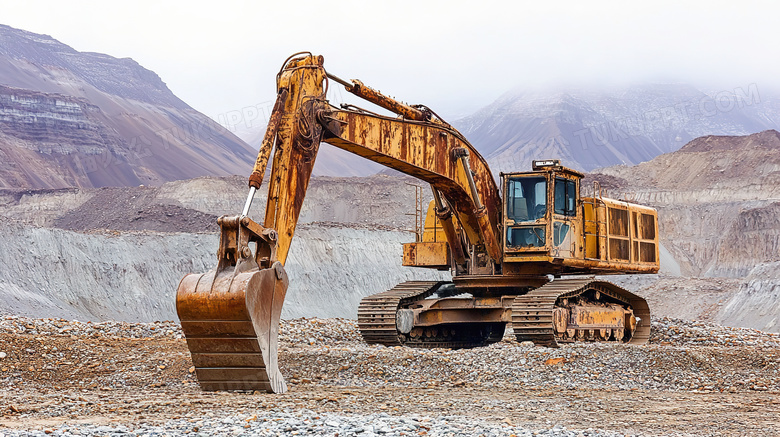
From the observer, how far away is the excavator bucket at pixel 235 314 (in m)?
7.90

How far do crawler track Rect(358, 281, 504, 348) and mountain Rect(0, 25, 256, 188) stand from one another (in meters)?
57.4

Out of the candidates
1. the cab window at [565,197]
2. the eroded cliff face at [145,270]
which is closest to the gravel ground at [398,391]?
the cab window at [565,197]

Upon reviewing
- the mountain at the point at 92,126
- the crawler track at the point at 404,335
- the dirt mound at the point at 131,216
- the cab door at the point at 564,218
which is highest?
the mountain at the point at 92,126

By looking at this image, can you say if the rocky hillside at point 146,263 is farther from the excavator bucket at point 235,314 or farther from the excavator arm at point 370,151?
the excavator bucket at point 235,314

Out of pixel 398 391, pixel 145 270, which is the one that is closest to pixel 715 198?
pixel 145 270

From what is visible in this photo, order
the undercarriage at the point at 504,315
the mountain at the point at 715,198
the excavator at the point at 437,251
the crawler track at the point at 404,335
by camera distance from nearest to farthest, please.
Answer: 1. the excavator at the point at 437,251
2. the undercarriage at the point at 504,315
3. the crawler track at the point at 404,335
4. the mountain at the point at 715,198

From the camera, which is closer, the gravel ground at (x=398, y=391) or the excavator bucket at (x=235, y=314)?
the gravel ground at (x=398, y=391)

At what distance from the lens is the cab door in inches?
525

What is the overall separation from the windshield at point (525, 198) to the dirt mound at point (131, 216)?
2662cm

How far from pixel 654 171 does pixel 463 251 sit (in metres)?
50.1

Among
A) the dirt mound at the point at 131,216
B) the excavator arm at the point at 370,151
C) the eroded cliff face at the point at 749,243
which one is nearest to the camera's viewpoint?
the excavator arm at the point at 370,151

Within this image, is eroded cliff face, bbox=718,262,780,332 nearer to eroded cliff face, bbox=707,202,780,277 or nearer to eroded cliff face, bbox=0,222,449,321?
eroded cliff face, bbox=0,222,449,321

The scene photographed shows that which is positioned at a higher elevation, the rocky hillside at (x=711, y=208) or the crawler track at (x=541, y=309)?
the rocky hillside at (x=711, y=208)

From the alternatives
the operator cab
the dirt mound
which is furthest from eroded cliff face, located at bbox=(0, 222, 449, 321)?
the operator cab
